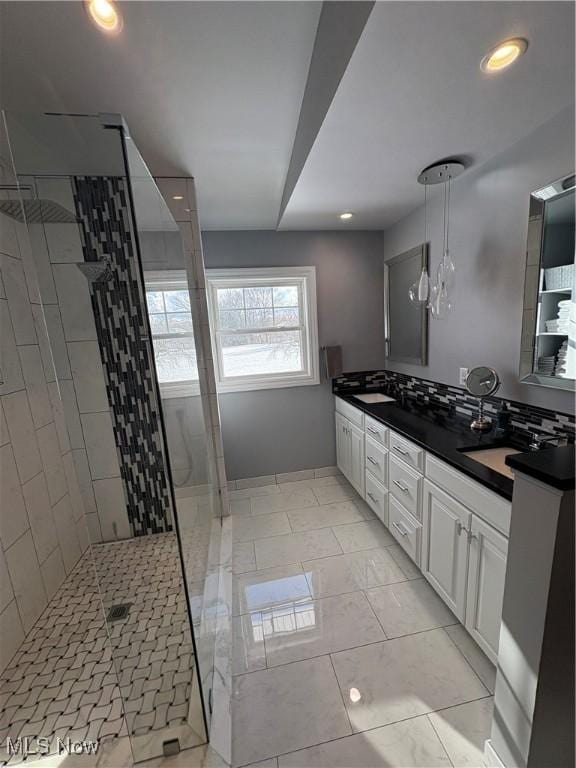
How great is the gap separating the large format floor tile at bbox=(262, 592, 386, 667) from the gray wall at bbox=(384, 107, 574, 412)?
1512mm

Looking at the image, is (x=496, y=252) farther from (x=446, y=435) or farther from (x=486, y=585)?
(x=486, y=585)

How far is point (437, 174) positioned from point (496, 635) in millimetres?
2387

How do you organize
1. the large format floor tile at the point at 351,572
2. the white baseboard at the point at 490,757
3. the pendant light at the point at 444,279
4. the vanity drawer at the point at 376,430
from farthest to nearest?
1. the vanity drawer at the point at 376,430
2. the pendant light at the point at 444,279
3. the large format floor tile at the point at 351,572
4. the white baseboard at the point at 490,757

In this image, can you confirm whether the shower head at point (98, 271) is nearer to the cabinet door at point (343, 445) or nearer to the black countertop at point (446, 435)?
the black countertop at point (446, 435)

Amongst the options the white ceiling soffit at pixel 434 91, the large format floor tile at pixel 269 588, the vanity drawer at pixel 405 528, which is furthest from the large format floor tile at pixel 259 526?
the white ceiling soffit at pixel 434 91

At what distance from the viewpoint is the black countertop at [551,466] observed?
0.83 metres

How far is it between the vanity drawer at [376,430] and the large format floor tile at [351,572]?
80 cm

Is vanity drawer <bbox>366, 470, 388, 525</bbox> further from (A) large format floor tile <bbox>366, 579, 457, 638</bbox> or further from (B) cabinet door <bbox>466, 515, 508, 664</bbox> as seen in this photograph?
(B) cabinet door <bbox>466, 515, 508, 664</bbox>

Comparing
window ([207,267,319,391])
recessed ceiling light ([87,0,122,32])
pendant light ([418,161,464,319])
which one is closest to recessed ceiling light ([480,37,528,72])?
pendant light ([418,161,464,319])

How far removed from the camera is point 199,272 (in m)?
2.32

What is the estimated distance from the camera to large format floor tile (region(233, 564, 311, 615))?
1850mm

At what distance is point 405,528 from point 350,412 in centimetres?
109

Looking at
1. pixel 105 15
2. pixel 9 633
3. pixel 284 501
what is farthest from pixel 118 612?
pixel 105 15

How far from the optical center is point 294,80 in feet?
4.24
